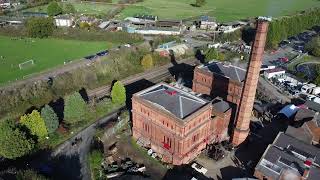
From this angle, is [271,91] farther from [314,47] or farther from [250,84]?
[314,47]

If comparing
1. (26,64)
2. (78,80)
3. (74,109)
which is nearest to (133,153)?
(74,109)

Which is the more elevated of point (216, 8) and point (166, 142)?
point (216, 8)

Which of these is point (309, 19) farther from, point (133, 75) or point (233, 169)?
point (233, 169)

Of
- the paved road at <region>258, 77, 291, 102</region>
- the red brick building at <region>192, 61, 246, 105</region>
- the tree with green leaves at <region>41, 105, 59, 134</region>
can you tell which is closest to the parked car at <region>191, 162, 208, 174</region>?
the red brick building at <region>192, 61, 246, 105</region>

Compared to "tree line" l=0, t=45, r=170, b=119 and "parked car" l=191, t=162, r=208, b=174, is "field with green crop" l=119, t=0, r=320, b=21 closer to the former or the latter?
"tree line" l=0, t=45, r=170, b=119

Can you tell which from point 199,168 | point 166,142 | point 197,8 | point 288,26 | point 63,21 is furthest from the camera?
point 197,8

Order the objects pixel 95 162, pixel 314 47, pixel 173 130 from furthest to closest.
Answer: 1. pixel 314 47
2. pixel 95 162
3. pixel 173 130
